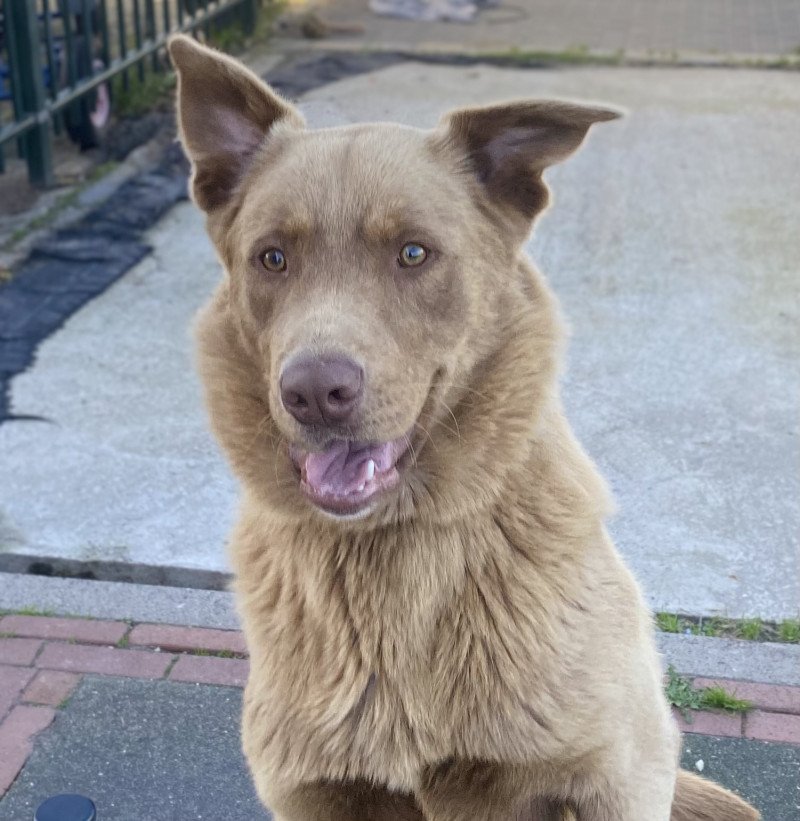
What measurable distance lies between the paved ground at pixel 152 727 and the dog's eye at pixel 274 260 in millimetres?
1512

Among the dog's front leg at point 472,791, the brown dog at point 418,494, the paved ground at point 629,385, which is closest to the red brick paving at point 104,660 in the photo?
the paved ground at point 629,385

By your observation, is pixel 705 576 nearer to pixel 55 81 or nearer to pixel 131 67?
pixel 55 81

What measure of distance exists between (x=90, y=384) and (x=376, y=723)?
10.8 feet

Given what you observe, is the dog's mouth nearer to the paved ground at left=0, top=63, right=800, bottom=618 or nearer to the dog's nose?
the dog's nose

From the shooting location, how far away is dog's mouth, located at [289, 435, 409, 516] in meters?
2.35

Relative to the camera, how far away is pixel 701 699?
134 inches

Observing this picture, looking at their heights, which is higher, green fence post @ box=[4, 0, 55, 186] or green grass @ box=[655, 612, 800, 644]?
green grass @ box=[655, 612, 800, 644]

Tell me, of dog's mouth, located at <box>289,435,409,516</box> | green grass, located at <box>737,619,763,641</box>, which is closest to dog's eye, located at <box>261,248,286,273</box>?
dog's mouth, located at <box>289,435,409,516</box>

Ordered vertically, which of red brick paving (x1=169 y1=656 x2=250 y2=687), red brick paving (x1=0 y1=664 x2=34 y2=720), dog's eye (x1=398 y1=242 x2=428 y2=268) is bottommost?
red brick paving (x1=0 y1=664 x2=34 y2=720)

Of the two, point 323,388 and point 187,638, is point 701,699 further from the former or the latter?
point 323,388

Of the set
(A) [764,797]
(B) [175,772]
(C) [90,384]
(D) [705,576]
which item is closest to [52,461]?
(C) [90,384]

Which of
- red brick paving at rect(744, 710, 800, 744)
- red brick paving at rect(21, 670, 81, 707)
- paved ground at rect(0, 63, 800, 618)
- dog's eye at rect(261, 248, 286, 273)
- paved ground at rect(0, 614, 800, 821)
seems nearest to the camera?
dog's eye at rect(261, 248, 286, 273)

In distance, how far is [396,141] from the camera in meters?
2.51

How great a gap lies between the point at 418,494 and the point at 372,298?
16.6 inches
